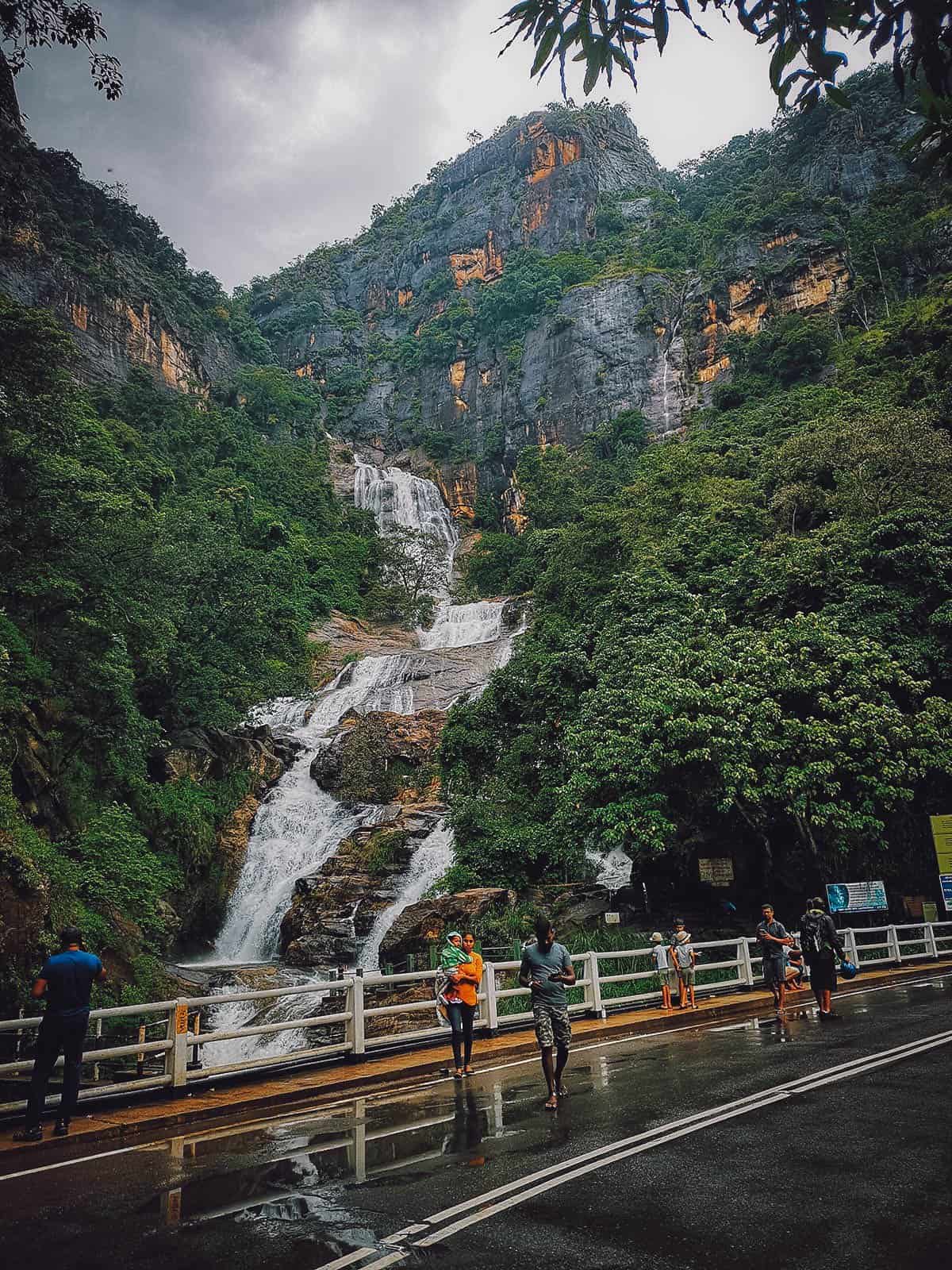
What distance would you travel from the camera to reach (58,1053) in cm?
739

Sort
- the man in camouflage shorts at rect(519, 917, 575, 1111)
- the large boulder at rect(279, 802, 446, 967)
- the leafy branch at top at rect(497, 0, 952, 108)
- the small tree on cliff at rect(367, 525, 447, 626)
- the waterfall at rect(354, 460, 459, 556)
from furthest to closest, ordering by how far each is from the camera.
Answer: the waterfall at rect(354, 460, 459, 556) < the small tree on cliff at rect(367, 525, 447, 626) < the large boulder at rect(279, 802, 446, 967) < the man in camouflage shorts at rect(519, 917, 575, 1111) < the leafy branch at top at rect(497, 0, 952, 108)

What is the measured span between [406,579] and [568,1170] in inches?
2303

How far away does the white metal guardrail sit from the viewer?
846 centimetres

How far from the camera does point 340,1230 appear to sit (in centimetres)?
432

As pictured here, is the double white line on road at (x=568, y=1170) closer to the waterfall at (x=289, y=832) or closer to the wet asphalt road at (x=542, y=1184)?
the wet asphalt road at (x=542, y=1184)

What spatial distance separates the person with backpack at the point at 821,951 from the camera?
12516 mm

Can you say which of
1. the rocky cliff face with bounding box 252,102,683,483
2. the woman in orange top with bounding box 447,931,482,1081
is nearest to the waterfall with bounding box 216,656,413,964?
the woman in orange top with bounding box 447,931,482,1081

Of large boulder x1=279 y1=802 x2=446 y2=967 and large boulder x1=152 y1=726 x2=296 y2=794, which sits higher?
large boulder x1=152 y1=726 x2=296 y2=794

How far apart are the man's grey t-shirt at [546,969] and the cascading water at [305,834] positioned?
11078mm

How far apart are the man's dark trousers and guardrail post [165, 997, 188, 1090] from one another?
1.19 meters

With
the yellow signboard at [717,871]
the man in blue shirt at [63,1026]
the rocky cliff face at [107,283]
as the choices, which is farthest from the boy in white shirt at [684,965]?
the rocky cliff face at [107,283]

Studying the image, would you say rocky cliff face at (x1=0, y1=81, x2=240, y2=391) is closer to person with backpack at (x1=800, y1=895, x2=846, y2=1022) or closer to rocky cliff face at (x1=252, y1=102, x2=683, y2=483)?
rocky cliff face at (x1=252, y1=102, x2=683, y2=483)

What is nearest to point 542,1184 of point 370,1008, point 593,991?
point 370,1008

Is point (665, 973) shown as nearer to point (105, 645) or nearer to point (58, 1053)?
point (58, 1053)
